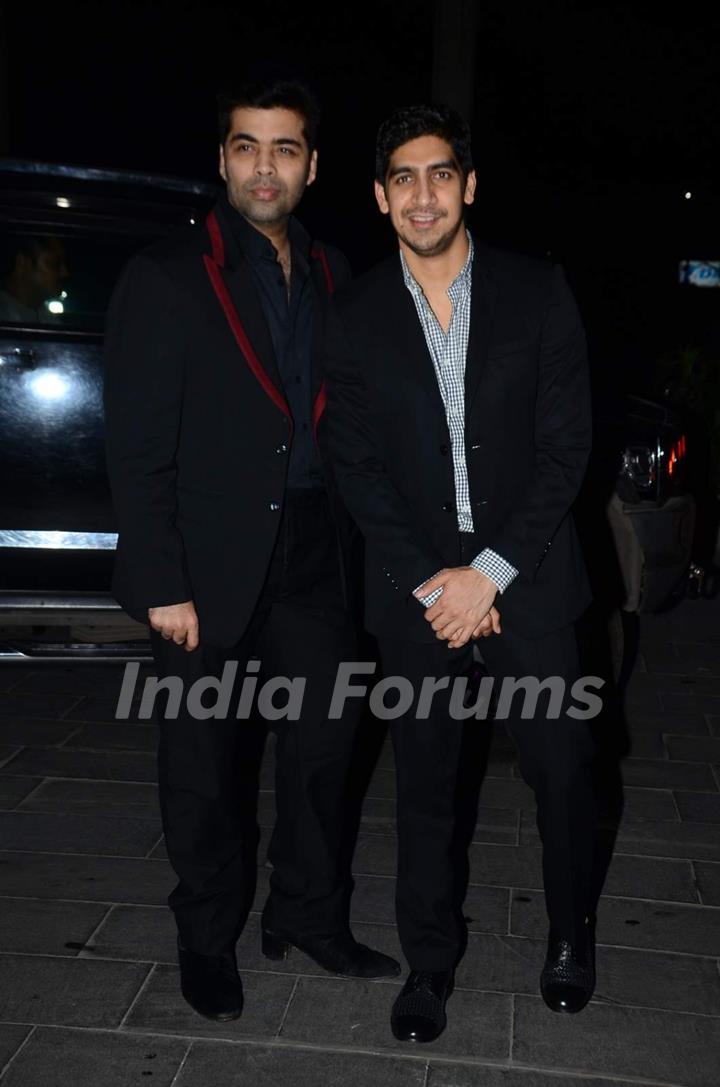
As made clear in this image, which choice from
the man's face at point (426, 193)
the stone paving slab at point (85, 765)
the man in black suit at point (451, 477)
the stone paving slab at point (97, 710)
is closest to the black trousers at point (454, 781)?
the man in black suit at point (451, 477)

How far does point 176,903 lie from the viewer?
10.4ft

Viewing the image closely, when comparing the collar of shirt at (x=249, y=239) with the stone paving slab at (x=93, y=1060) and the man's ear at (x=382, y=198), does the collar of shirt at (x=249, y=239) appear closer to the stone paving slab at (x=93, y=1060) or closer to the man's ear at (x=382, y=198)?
the man's ear at (x=382, y=198)

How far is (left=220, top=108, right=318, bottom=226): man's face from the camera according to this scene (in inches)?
115

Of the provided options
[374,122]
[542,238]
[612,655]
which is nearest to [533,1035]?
[612,655]

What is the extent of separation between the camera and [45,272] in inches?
186

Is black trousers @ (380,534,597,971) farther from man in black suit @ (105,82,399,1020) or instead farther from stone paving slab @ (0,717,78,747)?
stone paving slab @ (0,717,78,747)

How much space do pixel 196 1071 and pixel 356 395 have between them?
1513mm

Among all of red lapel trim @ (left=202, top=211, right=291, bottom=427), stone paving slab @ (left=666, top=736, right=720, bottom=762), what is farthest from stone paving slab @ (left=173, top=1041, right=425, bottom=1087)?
stone paving slab @ (left=666, top=736, right=720, bottom=762)

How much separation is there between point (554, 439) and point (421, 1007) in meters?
1.33

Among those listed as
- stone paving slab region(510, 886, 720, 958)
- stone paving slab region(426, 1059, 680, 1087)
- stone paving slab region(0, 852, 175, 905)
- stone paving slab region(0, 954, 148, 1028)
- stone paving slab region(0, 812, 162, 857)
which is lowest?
stone paving slab region(0, 812, 162, 857)

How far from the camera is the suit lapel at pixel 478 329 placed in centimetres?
286

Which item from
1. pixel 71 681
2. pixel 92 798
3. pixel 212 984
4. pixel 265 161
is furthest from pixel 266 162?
pixel 71 681

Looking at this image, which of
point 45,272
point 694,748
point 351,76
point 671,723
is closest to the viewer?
point 45,272

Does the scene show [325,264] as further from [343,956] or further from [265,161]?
[343,956]
